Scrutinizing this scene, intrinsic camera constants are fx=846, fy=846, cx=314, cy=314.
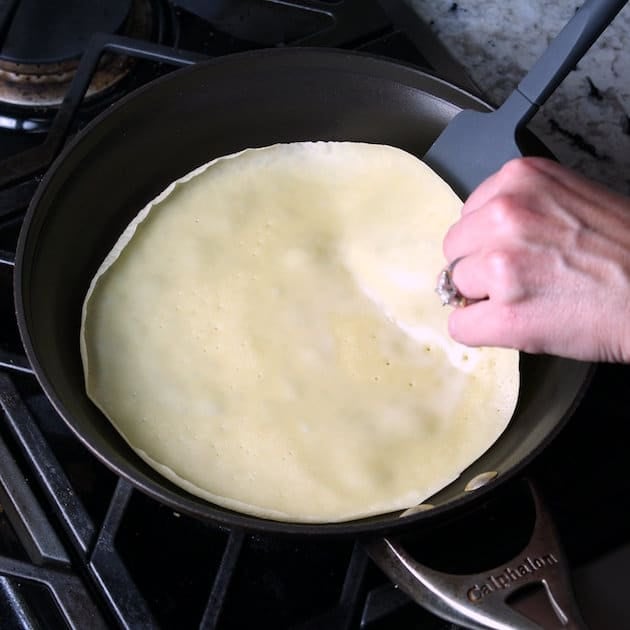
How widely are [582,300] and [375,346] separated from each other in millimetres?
203

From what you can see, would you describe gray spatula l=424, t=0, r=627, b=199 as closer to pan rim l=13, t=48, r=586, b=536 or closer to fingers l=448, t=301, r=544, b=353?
pan rim l=13, t=48, r=586, b=536

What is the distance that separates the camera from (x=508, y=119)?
721 millimetres

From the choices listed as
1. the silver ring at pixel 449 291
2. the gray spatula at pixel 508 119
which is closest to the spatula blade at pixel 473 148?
the gray spatula at pixel 508 119

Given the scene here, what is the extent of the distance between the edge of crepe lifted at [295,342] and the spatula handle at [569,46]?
124 millimetres

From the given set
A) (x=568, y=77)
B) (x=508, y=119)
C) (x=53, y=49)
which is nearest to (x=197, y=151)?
(x=53, y=49)

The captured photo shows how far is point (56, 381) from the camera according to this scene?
2.13 feet

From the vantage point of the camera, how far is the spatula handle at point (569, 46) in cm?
63

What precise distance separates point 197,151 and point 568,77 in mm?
433

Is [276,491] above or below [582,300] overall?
below

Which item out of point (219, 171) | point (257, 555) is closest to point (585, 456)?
point (257, 555)

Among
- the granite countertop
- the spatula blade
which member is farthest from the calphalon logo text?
the granite countertop

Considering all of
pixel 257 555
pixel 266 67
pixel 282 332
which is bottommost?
pixel 257 555

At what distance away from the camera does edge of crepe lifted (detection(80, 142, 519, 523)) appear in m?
0.68

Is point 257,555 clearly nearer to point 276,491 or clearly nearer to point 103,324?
point 276,491
